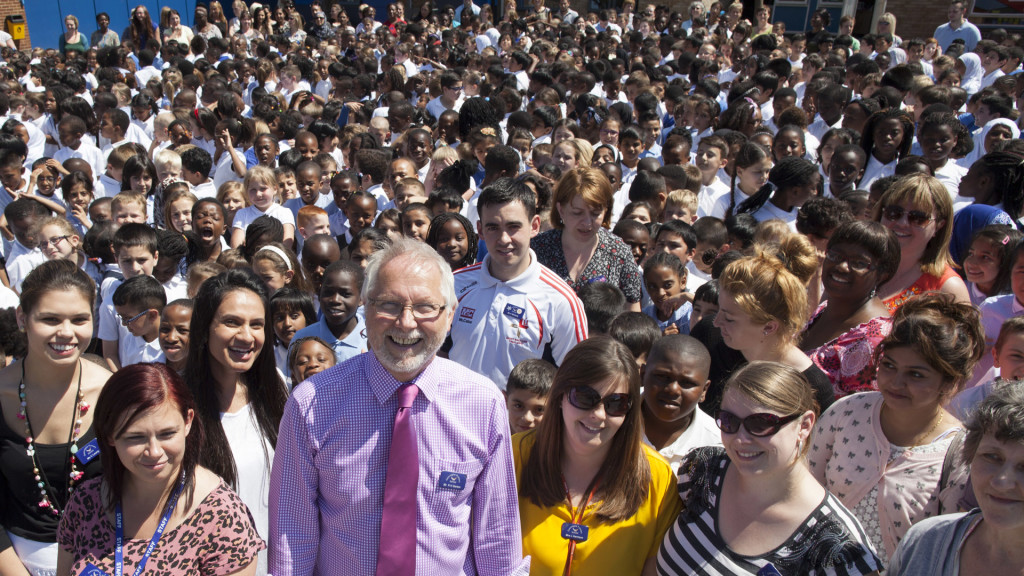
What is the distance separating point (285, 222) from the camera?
6230 millimetres

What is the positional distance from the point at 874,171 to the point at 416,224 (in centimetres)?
397

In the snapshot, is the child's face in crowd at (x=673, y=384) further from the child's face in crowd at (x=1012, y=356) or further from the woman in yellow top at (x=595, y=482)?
the child's face in crowd at (x=1012, y=356)

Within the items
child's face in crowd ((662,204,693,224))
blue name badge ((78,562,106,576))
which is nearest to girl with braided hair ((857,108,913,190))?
child's face in crowd ((662,204,693,224))

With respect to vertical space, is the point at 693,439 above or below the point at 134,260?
below

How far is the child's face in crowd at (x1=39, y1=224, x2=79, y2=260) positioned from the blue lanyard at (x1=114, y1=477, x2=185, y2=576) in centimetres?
361

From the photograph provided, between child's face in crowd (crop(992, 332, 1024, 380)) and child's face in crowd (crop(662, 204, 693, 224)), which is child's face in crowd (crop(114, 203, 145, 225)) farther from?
child's face in crowd (crop(992, 332, 1024, 380))

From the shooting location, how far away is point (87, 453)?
2855 mm

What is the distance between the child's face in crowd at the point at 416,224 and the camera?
5245mm

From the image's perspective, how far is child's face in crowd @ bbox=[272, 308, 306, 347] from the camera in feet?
14.1

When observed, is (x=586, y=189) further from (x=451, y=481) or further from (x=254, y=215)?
(x=254, y=215)

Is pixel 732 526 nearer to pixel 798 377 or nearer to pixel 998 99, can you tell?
pixel 798 377

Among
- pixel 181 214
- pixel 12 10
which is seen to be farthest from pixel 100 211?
pixel 12 10

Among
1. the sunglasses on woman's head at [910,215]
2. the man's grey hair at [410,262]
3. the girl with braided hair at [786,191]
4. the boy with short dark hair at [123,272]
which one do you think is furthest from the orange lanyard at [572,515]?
the girl with braided hair at [786,191]

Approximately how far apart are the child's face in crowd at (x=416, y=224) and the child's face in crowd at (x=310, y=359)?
1.70m
